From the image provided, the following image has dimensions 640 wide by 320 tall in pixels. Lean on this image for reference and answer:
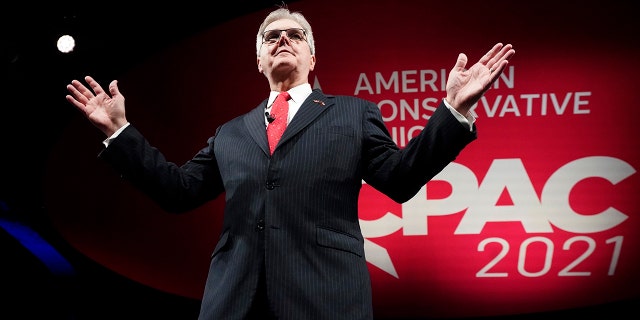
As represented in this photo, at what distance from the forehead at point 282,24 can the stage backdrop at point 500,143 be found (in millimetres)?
1308

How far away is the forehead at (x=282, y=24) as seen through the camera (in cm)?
175

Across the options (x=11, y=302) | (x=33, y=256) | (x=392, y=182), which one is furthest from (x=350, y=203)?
(x=11, y=302)

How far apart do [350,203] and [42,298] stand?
320cm

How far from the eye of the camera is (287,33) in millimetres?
1739

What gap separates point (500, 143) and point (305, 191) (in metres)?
1.86

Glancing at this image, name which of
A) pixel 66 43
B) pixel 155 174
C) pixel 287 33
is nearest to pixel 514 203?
pixel 287 33

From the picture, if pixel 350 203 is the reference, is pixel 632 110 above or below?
above

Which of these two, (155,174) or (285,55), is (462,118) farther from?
(155,174)

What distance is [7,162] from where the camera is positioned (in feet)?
12.5

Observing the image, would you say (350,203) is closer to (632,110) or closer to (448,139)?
(448,139)

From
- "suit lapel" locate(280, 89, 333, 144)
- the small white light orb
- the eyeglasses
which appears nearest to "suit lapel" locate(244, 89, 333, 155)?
"suit lapel" locate(280, 89, 333, 144)

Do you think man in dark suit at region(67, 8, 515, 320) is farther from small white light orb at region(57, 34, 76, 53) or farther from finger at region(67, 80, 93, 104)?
small white light orb at region(57, 34, 76, 53)

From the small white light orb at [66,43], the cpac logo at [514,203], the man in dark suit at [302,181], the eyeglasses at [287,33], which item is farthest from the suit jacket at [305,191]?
the small white light orb at [66,43]

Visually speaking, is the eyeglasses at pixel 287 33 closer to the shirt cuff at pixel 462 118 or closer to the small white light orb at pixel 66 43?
the shirt cuff at pixel 462 118
